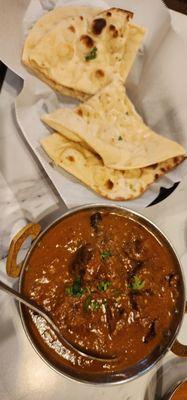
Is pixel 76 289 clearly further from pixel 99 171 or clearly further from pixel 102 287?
pixel 99 171

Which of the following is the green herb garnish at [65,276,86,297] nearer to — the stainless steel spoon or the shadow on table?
the stainless steel spoon

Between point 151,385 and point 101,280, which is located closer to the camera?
point 101,280

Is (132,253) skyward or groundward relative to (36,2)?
groundward

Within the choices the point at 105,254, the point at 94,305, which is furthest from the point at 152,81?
the point at 94,305

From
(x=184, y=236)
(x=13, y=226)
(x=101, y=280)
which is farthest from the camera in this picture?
(x=184, y=236)

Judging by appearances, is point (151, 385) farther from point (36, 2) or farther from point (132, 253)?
point (36, 2)

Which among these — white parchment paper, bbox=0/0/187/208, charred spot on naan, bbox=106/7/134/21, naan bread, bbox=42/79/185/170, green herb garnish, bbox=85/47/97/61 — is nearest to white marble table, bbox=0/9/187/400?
white parchment paper, bbox=0/0/187/208

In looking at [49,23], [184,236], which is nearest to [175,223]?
[184,236]

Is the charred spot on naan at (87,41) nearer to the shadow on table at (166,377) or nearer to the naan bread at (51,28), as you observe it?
the naan bread at (51,28)
